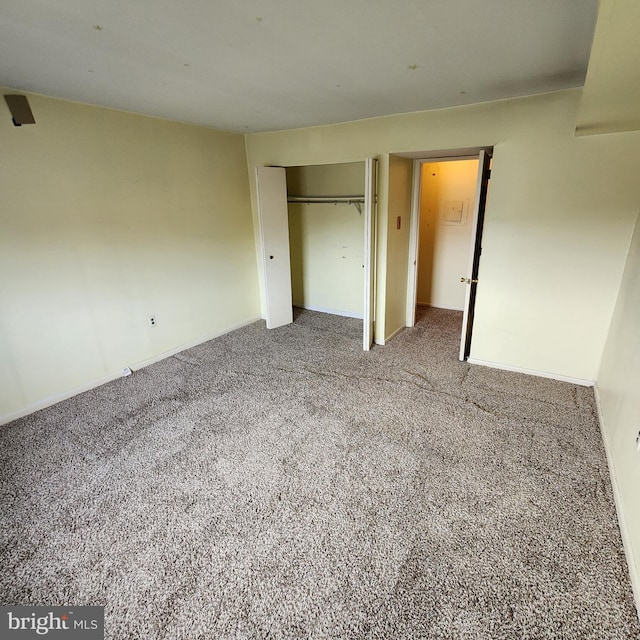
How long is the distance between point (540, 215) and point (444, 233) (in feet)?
7.32

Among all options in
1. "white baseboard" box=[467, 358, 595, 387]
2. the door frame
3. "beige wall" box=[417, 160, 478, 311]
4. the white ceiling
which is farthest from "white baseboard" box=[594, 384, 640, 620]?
"beige wall" box=[417, 160, 478, 311]

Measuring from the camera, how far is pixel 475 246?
10.6 feet

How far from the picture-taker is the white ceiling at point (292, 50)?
1439mm

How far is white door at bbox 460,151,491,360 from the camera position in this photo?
9.95 feet

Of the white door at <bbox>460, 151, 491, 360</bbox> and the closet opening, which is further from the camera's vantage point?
the closet opening

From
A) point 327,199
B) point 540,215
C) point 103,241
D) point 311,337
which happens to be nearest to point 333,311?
point 311,337

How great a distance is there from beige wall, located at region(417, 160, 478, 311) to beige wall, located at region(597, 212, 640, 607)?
7.31ft

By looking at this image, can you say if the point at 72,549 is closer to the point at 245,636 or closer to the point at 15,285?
the point at 245,636

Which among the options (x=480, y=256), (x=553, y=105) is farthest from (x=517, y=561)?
(x=553, y=105)

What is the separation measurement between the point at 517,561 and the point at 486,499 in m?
0.36

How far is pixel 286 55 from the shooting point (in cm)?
188

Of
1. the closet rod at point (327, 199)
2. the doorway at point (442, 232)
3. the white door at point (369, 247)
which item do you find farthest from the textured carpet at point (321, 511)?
the closet rod at point (327, 199)

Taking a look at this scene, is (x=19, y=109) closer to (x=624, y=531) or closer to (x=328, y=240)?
(x=328, y=240)

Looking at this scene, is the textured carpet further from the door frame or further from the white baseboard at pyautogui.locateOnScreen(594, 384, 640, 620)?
the door frame
